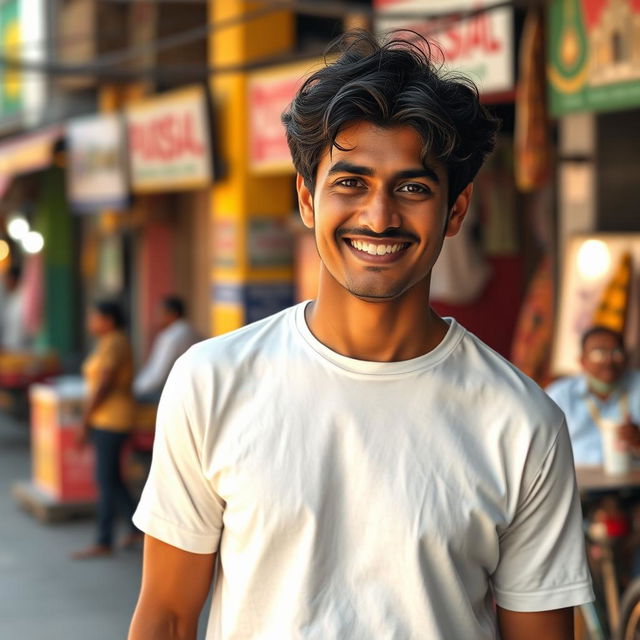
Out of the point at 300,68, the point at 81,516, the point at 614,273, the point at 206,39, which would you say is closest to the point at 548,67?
the point at 614,273

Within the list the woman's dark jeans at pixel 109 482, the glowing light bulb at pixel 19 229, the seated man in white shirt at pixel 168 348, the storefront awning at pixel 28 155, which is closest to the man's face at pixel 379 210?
the woman's dark jeans at pixel 109 482

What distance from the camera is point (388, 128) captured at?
222 cm

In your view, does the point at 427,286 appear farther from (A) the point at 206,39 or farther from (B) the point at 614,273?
(A) the point at 206,39

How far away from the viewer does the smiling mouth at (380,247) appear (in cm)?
223

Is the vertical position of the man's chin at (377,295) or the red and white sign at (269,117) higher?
the red and white sign at (269,117)

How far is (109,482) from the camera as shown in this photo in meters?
9.08

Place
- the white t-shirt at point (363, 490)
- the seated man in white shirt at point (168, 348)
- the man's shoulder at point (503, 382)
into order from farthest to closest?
the seated man in white shirt at point (168, 348), the man's shoulder at point (503, 382), the white t-shirt at point (363, 490)

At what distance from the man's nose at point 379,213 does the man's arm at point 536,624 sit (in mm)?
725

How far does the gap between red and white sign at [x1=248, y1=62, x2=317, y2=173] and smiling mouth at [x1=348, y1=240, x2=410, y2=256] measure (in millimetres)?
8486

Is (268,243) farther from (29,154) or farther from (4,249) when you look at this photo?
(4,249)

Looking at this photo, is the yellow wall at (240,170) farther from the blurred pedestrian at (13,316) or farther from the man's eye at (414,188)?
the man's eye at (414,188)

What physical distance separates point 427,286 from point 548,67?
5.43 metres

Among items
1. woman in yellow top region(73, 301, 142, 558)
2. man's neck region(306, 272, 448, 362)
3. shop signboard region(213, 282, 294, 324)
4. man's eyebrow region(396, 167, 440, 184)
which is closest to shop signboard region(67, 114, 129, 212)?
shop signboard region(213, 282, 294, 324)

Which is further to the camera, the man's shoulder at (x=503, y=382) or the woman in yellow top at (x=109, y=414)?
the woman in yellow top at (x=109, y=414)
